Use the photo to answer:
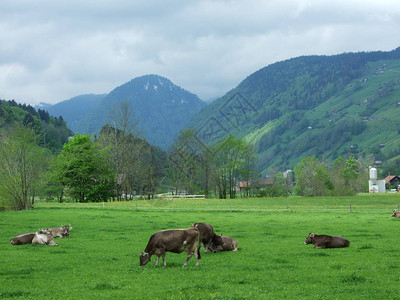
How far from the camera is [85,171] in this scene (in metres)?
91.2

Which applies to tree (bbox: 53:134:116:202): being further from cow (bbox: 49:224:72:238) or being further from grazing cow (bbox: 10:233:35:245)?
grazing cow (bbox: 10:233:35:245)

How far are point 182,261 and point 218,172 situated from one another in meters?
86.9

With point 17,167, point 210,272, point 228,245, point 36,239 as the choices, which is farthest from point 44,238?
point 17,167

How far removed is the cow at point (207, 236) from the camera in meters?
22.1

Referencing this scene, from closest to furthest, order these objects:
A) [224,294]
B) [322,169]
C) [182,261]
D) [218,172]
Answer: [224,294]
[182,261]
[218,172]
[322,169]

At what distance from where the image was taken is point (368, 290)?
45.0 feet

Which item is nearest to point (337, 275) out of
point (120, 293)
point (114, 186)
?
point (120, 293)

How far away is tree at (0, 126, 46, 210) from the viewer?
195ft

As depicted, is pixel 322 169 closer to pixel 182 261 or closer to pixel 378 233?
pixel 378 233

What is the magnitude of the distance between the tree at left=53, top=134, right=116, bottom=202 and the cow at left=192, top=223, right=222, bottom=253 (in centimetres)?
7115

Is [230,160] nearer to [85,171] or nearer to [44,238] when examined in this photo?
[85,171]

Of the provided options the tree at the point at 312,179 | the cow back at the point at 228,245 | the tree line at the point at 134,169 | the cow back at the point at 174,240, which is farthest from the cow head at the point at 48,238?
the tree at the point at 312,179

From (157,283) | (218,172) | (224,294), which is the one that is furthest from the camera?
(218,172)

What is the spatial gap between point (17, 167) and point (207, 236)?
45708 millimetres
